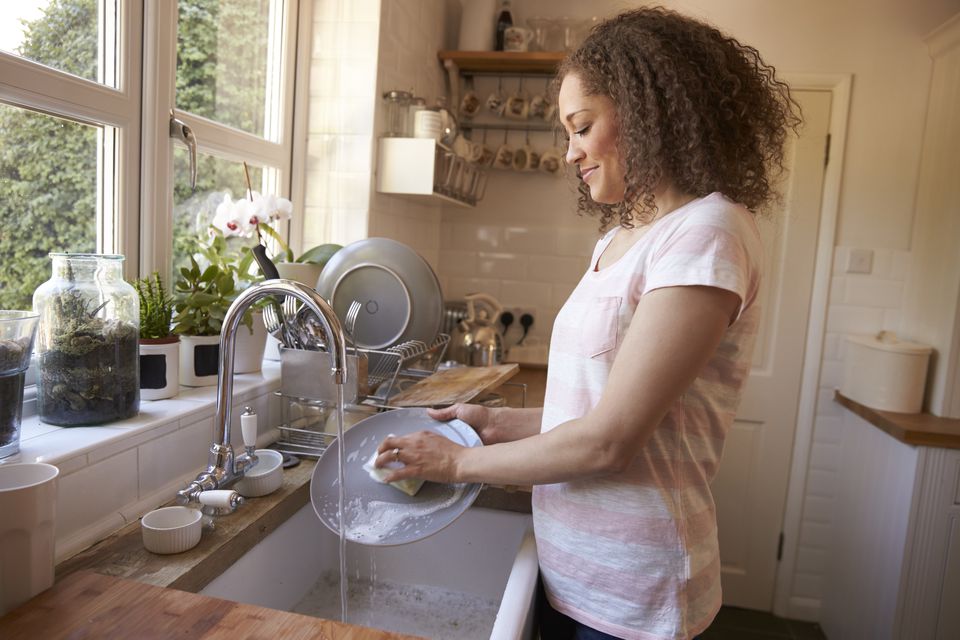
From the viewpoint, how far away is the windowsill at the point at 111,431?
3.00 feet

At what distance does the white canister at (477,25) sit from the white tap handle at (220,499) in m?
1.95

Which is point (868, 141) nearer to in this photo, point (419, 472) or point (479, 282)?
point (479, 282)

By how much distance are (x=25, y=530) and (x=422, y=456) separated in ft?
1.46

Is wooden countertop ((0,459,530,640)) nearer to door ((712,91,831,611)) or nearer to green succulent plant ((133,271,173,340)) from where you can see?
green succulent plant ((133,271,173,340))

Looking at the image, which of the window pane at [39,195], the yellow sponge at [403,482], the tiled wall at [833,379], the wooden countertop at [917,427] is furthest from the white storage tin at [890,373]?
the window pane at [39,195]

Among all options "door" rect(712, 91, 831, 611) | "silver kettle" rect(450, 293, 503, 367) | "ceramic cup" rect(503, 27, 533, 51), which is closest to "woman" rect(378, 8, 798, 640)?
"silver kettle" rect(450, 293, 503, 367)

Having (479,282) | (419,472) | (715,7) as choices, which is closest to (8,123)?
(419,472)

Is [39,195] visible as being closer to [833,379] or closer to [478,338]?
[478,338]

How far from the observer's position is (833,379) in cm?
263

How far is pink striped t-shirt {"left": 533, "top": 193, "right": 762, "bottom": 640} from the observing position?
846mm

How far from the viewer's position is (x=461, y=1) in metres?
2.65

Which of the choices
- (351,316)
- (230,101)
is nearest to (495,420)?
(351,316)

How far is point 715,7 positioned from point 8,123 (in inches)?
91.2

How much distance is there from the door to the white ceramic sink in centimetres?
166
